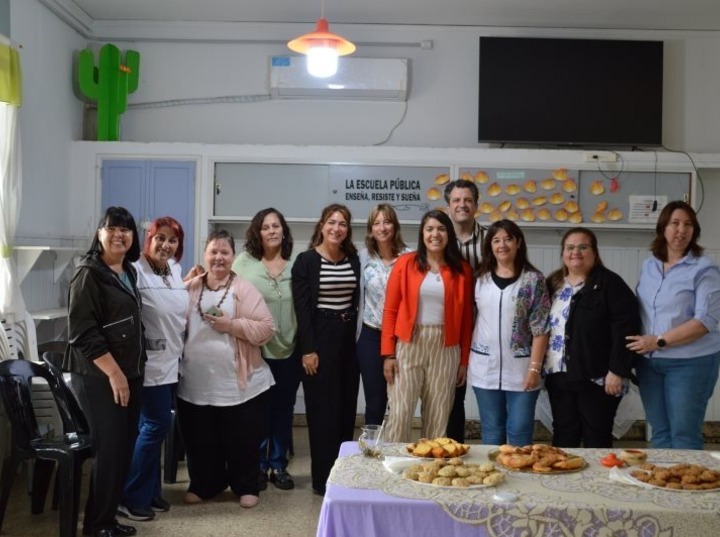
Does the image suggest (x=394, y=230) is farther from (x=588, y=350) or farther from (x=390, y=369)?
(x=588, y=350)

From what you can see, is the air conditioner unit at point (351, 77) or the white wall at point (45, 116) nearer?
the white wall at point (45, 116)

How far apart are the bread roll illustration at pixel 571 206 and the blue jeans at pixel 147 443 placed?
3020mm

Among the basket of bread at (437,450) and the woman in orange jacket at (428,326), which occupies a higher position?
the woman in orange jacket at (428,326)

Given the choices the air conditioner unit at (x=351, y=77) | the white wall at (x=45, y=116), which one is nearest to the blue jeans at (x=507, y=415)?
the air conditioner unit at (x=351, y=77)

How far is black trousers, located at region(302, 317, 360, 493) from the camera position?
11.7ft

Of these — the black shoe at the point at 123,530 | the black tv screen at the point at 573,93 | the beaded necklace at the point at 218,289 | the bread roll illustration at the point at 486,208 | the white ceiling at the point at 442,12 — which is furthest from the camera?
the black tv screen at the point at 573,93

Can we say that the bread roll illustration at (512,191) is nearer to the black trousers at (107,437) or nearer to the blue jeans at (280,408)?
the blue jeans at (280,408)

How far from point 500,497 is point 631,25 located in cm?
435

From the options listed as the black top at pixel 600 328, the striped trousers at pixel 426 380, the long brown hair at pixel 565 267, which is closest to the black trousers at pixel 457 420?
the striped trousers at pixel 426 380

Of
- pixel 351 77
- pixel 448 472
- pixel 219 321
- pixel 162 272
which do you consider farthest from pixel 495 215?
pixel 448 472

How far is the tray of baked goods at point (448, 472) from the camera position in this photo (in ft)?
6.66

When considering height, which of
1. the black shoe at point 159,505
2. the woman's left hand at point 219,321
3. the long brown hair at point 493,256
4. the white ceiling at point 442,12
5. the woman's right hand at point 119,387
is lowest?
the black shoe at point 159,505

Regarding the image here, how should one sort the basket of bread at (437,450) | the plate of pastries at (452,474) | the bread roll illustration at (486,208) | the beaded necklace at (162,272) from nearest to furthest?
the plate of pastries at (452,474), the basket of bread at (437,450), the beaded necklace at (162,272), the bread roll illustration at (486,208)

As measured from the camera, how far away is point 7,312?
12.6ft
